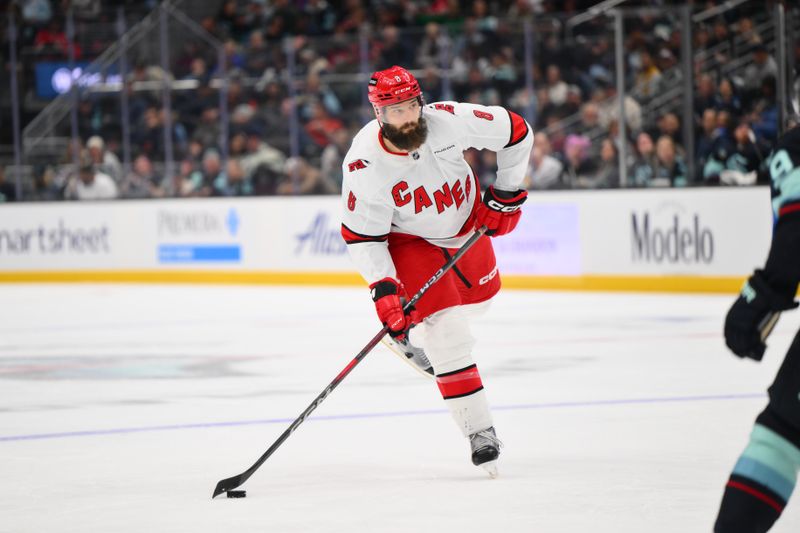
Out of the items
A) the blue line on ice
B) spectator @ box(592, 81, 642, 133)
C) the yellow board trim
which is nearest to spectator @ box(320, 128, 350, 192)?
the yellow board trim

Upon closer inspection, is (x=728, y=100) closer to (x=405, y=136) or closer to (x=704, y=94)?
(x=704, y=94)

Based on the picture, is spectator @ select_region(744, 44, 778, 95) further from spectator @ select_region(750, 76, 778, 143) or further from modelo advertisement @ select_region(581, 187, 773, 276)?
modelo advertisement @ select_region(581, 187, 773, 276)

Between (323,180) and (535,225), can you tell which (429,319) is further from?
(323,180)

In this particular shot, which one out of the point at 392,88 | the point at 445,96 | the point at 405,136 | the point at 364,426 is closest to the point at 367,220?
the point at 405,136

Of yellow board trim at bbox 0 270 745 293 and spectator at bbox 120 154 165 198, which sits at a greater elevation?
spectator at bbox 120 154 165 198

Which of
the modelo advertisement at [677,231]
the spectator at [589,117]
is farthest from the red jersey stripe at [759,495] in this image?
the spectator at [589,117]

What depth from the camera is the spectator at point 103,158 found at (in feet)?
39.3

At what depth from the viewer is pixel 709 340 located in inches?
269

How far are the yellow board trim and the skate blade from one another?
17.5 feet

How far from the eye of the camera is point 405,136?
149 inches

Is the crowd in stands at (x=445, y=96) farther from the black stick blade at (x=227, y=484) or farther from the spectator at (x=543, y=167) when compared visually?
the black stick blade at (x=227, y=484)

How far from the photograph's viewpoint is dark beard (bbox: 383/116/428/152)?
3781mm

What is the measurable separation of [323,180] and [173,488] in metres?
7.53

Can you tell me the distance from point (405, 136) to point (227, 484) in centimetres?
111
